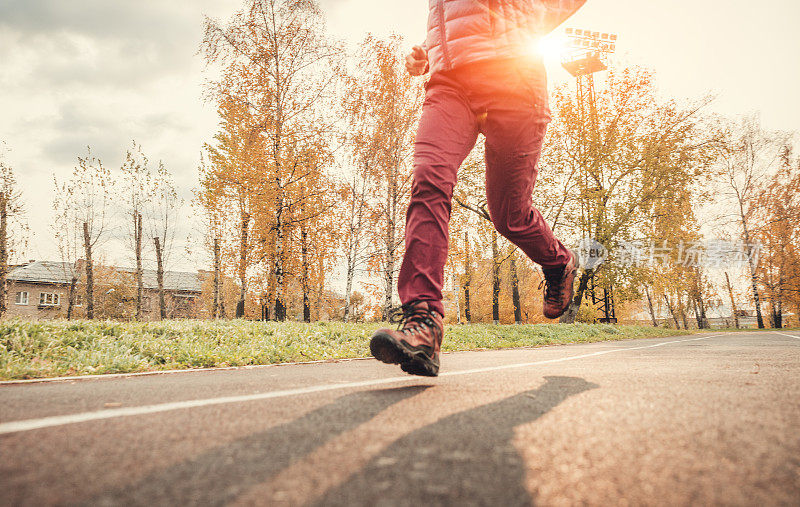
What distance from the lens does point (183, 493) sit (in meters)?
0.82

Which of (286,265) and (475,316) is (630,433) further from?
(475,316)

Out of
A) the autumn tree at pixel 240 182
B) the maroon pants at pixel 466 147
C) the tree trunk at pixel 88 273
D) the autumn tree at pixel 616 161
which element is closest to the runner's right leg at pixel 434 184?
the maroon pants at pixel 466 147

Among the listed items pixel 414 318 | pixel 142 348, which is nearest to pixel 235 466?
pixel 414 318

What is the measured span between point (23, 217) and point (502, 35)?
95.1ft

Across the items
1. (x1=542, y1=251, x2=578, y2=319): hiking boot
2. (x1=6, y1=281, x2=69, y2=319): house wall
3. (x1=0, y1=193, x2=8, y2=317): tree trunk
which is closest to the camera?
(x1=542, y1=251, x2=578, y2=319): hiking boot

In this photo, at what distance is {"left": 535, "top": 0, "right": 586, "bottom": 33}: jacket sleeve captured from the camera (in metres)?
2.84

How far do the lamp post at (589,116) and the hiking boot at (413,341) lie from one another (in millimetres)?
21885

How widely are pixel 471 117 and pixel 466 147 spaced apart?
0.58 feet

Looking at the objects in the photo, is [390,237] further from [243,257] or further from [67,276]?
[67,276]

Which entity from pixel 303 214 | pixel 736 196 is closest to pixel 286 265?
pixel 303 214

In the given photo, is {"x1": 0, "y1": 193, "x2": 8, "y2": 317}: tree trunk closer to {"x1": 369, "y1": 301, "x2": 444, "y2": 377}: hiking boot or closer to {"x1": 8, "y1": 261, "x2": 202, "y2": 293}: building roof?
{"x1": 8, "y1": 261, "x2": 202, "y2": 293}: building roof

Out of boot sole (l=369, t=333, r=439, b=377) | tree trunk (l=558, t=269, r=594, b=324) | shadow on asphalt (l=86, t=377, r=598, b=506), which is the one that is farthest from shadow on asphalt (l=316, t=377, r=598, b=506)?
A: tree trunk (l=558, t=269, r=594, b=324)

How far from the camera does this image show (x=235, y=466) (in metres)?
0.98

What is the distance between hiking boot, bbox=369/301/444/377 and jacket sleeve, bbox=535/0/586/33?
1.88 metres
